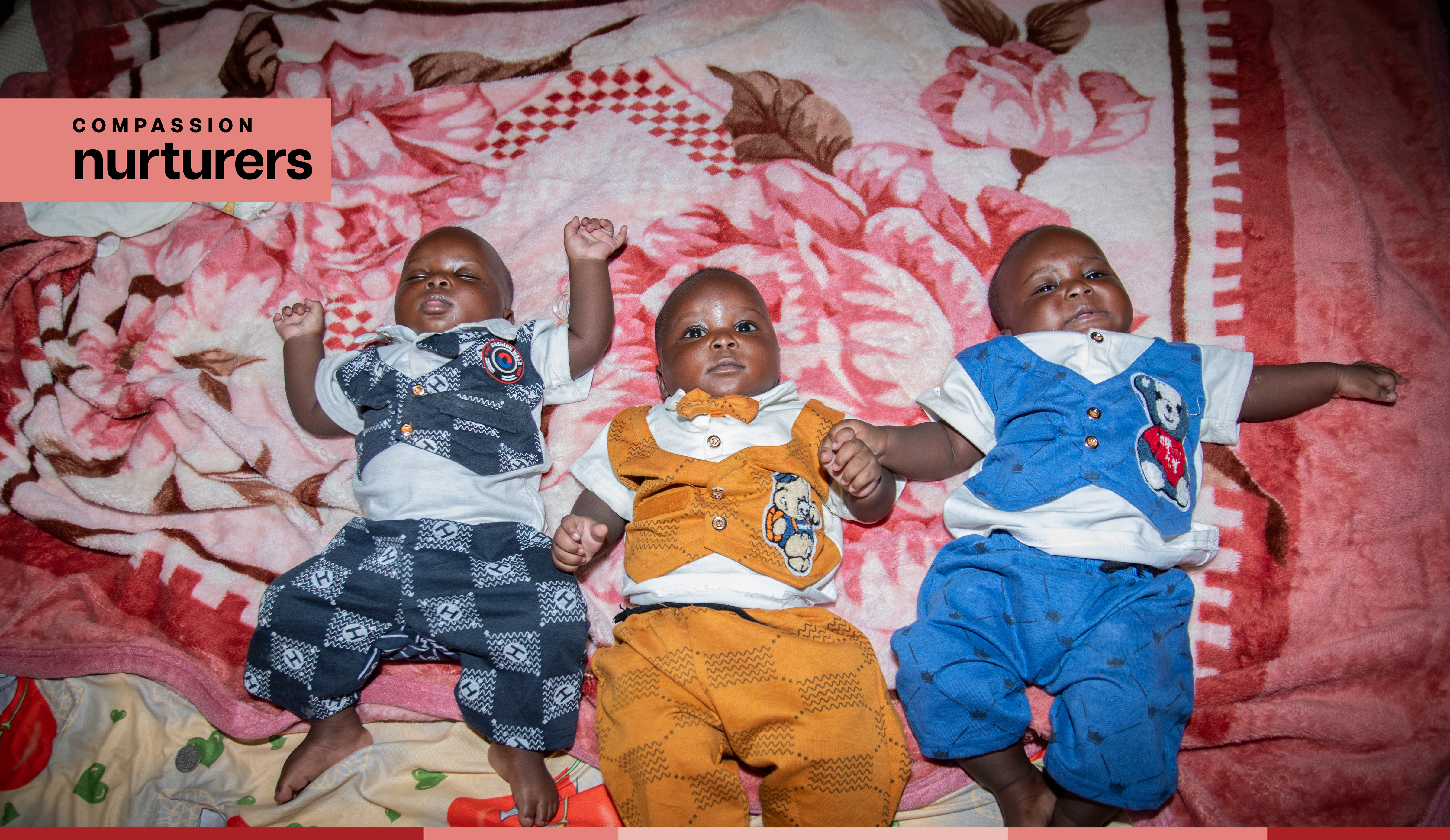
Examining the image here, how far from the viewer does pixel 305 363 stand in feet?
6.73

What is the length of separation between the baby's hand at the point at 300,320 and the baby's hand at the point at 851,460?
4.24ft

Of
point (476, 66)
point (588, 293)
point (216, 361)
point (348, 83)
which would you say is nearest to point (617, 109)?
point (476, 66)

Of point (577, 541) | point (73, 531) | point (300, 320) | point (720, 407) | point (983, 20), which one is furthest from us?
point (983, 20)

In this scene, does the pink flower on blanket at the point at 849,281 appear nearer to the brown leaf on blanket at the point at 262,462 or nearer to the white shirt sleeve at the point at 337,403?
the white shirt sleeve at the point at 337,403

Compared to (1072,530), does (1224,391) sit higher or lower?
higher

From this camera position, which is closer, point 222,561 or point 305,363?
point 222,561

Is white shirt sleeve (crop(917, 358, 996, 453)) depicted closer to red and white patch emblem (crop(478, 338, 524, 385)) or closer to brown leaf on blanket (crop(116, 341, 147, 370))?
red and white patch emblem (crop(478, 338, 524, 385))

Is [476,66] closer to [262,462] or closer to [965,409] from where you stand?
[262,462]

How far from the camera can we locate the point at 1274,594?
1.75 m

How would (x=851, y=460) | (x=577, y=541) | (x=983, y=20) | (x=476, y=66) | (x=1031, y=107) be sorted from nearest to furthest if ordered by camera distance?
(x=851, y=460)
(x=577, y=541)
(x=1031, y=107)
(x=983, y=20)
(x=476, y=66)

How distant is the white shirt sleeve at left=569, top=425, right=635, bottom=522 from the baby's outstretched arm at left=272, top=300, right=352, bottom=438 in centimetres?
62

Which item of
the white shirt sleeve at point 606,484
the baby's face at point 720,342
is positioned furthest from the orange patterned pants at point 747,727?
the baby's face at point 720,342

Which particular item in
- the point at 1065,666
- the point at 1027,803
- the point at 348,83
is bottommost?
the point at 1027,803

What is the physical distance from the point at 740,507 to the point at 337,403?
1009mm
